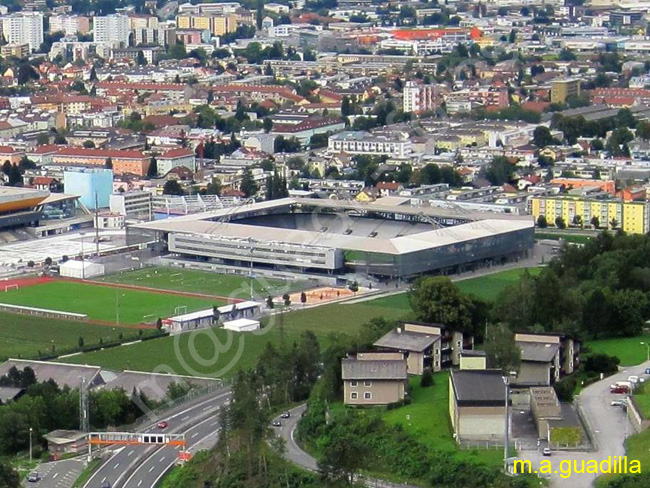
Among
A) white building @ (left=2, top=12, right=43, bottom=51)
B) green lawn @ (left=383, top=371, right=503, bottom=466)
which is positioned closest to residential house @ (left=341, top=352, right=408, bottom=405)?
green lawn @ (left=383, top=371, right=503, bottom=466)

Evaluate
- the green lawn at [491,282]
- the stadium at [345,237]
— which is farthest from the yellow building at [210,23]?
the green lawn at [491,282]

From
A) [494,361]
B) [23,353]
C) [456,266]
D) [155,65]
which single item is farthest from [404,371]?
[155,65]

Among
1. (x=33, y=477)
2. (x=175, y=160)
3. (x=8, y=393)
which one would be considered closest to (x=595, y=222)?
(x=175, y=160)

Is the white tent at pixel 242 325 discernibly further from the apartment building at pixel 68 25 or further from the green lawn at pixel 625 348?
the apartment building at pixel 68 25

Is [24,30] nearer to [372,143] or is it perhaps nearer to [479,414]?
[372,143]

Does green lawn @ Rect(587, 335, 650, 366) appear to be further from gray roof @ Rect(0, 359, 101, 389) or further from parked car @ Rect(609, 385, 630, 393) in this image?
gray roof @ Rect(0, 359, 101, 389)

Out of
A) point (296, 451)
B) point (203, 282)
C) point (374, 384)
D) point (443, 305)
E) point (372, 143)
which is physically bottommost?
point (203, 282)

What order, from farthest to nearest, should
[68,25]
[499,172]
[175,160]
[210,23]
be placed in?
[68,25] → [210,23] → [175,160] → [499,172]
